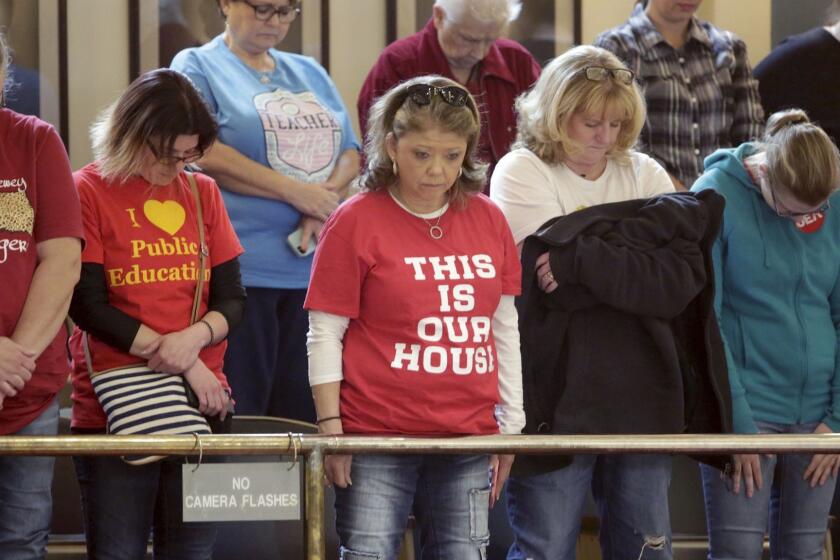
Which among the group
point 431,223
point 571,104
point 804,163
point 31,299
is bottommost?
point 31,299

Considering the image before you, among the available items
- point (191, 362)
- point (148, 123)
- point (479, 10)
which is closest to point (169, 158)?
point (148, 123)

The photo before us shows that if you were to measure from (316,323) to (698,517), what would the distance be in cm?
142

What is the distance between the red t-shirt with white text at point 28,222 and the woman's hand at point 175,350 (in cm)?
18

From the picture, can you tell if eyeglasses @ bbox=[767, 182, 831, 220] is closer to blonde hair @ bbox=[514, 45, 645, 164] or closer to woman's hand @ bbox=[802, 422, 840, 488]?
blonde hair @ bbox=[514, 45, 645, 164]

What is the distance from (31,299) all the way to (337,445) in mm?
756

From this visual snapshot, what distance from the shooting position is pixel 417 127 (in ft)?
8.22

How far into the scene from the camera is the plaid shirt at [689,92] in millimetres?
3826

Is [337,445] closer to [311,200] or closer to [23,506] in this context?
[23,506]

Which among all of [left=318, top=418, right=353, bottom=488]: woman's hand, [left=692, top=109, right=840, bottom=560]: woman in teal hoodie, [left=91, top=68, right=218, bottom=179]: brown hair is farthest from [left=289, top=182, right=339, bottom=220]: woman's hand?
[left=318, top=418, right=353, bottom=488]: woman's hand

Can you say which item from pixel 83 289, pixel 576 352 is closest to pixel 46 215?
pixel 83 289

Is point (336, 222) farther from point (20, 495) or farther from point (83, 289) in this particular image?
point (20, 495)

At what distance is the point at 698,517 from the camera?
3.39 meters

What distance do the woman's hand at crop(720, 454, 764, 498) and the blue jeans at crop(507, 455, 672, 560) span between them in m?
0.21

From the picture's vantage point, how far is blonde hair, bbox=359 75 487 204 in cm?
251
